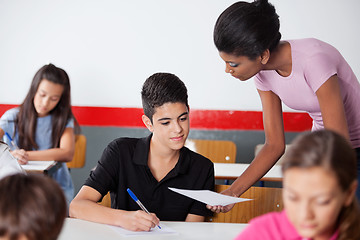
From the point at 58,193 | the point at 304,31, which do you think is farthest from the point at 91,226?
the point at 304,31

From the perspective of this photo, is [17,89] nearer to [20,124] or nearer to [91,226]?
[20,124]

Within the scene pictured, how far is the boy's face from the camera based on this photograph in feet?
5.65

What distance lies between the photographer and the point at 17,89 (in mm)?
3727

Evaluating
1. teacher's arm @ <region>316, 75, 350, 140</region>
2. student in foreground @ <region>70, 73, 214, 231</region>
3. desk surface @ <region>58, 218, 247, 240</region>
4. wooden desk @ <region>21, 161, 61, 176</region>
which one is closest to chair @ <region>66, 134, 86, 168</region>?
wooden desk @ <region>21, 161, 61, 176</region>

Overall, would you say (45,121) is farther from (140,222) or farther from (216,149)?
(140,222)

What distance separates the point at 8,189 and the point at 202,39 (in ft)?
9.89

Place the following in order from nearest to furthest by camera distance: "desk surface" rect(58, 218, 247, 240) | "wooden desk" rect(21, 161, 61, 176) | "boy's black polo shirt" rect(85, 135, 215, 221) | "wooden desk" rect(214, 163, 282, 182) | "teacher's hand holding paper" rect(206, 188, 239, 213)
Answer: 1. "desk surface" rect(58, 218, 247, 240)
2. "teacher's hand holding paper" rect(206, 188, 239, 213)
3. "boy's black polo shirt" rect(85, 135, 215, 221)
4. "wooden desk" rect(21, 161, 61, 176)
5. "wooden desk" rect(214, 163, 282, 182)

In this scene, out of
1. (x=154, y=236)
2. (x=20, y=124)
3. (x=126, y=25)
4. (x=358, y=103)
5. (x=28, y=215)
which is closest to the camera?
(x=28, y=215)

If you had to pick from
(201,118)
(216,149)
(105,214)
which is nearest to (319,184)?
(105,214)

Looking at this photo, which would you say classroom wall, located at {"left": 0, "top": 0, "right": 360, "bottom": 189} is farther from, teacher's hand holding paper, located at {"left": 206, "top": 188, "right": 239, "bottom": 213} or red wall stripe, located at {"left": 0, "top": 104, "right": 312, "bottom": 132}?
teacher's hand holding paper, located at {"left": 206, "top": 188, "right": 239, "bottom": 213}

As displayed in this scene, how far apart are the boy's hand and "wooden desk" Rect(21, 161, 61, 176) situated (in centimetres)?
Answer: 108

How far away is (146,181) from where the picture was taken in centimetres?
173

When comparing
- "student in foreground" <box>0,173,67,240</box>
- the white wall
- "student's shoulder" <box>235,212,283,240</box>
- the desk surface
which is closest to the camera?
"student in foreground" <box>0,173,67,240</box>

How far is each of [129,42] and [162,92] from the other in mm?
2018
